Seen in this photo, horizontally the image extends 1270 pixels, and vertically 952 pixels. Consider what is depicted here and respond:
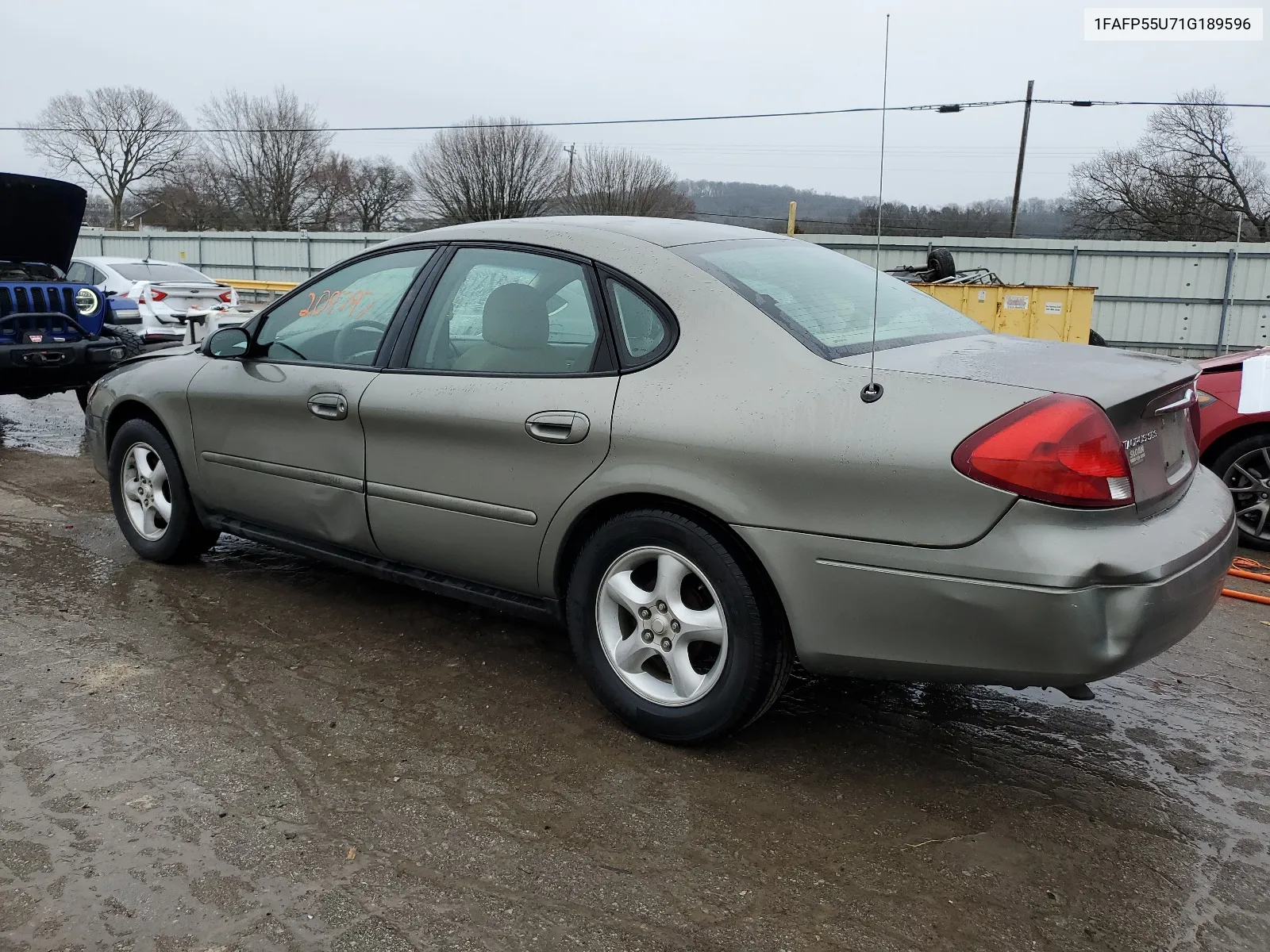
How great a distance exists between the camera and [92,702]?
3262mm

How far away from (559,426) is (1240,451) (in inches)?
169

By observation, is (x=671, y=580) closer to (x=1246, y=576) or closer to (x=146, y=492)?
(x=146, y=492)

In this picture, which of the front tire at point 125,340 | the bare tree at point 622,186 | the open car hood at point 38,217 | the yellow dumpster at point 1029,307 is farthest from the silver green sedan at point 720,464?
the bare tree at point 622,186

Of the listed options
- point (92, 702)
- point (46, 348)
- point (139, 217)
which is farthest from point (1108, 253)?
point (139, 217)

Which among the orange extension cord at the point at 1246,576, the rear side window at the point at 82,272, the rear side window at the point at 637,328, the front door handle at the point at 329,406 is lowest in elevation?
the orange extension cord at the point at 1246,576

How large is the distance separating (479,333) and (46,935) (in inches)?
81.6

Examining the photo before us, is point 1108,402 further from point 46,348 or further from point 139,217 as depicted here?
point 139,217

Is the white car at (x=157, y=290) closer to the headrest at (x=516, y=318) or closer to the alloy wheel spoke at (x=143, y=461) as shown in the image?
the alloy wheel spoke at (x=143, y=461)

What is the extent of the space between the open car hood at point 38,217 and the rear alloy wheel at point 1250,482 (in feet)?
30.3

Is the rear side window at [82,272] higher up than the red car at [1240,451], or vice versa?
the rear side window at [82,272]

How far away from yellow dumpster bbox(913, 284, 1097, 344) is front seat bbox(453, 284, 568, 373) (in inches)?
451

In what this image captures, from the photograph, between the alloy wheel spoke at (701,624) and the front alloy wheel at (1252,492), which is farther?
the front alloy wheel at (1252,492)

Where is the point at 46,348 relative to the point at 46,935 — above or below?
above

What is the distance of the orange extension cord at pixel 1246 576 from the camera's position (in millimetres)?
4590
